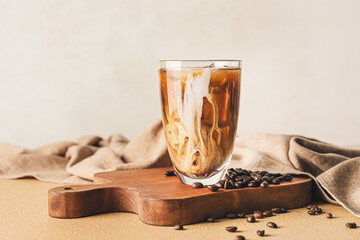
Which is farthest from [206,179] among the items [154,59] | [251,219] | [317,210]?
[154,59]

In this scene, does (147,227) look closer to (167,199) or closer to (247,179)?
(167,199)

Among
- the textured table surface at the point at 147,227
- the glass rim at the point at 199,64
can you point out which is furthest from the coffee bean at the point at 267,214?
the glass rim at the point at 199,64

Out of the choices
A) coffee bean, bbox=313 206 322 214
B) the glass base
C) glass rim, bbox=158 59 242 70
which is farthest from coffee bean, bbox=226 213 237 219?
glass rim, bbox=158 59 242 70

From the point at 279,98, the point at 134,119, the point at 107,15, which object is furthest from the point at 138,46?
the point at 279,98

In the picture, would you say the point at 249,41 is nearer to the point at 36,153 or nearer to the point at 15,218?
the point at 36,153

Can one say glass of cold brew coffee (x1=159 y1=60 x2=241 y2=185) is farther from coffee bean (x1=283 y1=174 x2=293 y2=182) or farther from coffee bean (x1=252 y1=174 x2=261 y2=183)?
coffee bean (x1=283 y1=174 x2=293 y2=182)
